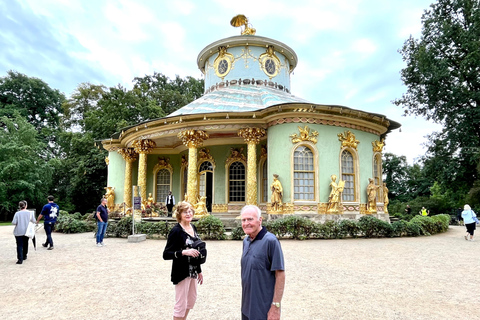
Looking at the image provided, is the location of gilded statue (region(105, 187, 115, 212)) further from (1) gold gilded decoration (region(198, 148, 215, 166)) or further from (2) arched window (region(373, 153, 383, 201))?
(2) arched window (region(373, 153, 383, 201))

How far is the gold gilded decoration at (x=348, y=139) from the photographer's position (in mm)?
15516

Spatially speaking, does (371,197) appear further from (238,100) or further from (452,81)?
(452,81)

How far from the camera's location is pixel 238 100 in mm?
18734

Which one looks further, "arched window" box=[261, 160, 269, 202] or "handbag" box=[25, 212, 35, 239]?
"arched window" box=[261, 160, 269, 202]

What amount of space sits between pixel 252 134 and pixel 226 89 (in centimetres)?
646

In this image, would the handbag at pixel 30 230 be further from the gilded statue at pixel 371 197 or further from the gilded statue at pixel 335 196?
the gilded statue at pixel 371 197

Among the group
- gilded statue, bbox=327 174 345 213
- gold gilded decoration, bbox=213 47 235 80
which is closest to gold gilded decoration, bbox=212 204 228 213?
gilded statue, bbox=327 174 345 213

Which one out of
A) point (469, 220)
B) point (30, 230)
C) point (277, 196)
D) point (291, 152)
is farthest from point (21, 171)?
point (469, 220)

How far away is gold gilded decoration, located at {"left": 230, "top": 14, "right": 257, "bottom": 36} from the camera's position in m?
22.8

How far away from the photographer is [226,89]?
21172 millimetres

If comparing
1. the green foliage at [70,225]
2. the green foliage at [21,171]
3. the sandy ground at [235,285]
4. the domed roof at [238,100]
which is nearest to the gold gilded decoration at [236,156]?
the domed roof at [238,100]

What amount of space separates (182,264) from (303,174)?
11955mm

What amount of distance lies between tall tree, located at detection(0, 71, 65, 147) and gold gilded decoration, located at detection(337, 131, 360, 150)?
106 ft

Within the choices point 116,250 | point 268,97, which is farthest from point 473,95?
point 116,250
